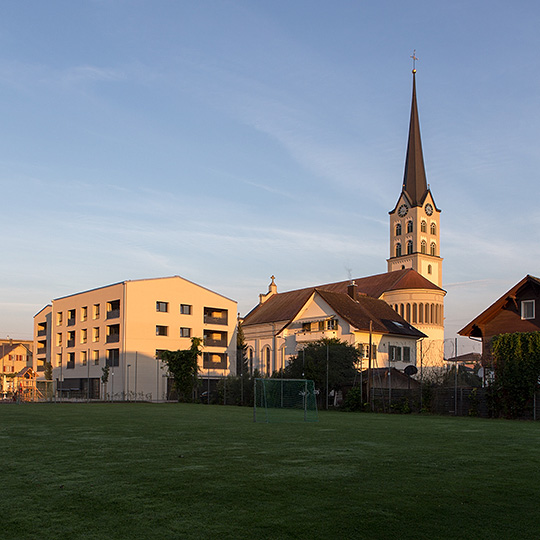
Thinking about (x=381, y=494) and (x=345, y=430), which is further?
(x=345, y=430)

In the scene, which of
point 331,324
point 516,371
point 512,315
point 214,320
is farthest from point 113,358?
point 516,371

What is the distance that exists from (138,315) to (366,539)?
188ft

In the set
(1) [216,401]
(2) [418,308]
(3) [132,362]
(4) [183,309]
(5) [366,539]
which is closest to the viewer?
(5) [366,539]

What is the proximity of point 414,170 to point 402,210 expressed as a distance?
7.10 metres

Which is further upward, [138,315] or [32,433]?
[138,315]

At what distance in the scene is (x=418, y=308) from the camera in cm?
7725

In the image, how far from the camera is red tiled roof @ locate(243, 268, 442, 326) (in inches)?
2969

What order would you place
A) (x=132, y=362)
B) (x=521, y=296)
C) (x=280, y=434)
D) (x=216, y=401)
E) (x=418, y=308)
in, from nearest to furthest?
(x=280, y=434) → (x=521, y=296) → (x=216, y=401) → (x=132, y=362) → (x=418, y=308)

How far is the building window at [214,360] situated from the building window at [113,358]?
972cm

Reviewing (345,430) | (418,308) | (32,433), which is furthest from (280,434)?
(418,308)

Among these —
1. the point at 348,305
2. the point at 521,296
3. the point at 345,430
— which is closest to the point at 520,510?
the point at 345,430

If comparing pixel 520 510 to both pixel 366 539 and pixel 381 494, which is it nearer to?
pixel 381 494

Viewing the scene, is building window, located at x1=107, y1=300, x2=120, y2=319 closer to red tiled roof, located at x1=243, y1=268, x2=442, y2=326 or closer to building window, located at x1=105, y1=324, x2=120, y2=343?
building window, located at x1=105, y1=324, x2=120, y2=343

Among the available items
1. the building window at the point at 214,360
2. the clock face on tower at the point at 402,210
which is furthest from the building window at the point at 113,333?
the clock face on tower at the point at 402,210
